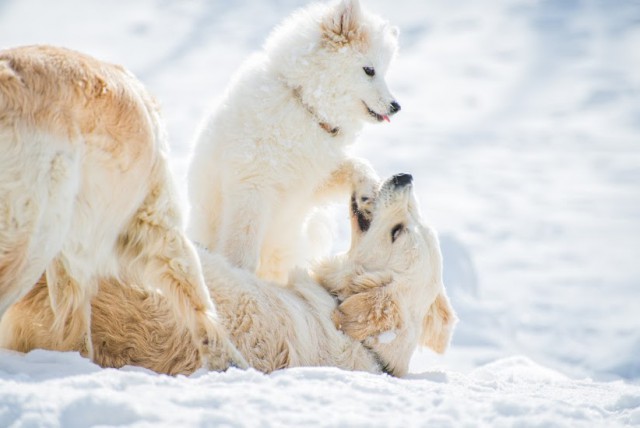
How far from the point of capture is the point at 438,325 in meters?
5.56

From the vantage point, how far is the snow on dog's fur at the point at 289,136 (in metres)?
6.13

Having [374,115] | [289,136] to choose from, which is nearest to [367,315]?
[289,136]

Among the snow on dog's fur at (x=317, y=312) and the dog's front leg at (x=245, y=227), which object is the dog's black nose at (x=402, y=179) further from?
the dog's front leg at (x=245, y=227)

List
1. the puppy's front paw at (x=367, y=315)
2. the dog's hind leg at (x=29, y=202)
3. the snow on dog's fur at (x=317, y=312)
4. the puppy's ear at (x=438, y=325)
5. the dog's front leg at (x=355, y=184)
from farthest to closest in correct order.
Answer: the dog's front leg at (x=355, y=184) < the puppy's ear at (x=438, y=325) < the puppy's front paw at (x=367, y=315) < the snow on dog's fur at (x=317, y=312) < the dog's hind leg at (x=29, y=202)

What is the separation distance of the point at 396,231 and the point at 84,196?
2837 millimetres

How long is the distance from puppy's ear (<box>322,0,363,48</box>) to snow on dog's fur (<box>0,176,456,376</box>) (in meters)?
1.62

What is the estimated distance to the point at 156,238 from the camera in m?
3.73

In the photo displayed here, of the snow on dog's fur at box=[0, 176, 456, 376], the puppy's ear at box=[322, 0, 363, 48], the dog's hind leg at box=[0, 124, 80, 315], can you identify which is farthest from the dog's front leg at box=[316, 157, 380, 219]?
the dog's hind leg at box=[0, 124, 80, 315]

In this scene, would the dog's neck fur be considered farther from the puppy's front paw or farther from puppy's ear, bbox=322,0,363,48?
the puppy's front paw

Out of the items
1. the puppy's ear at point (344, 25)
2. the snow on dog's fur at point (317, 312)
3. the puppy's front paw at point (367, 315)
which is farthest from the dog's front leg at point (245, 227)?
the puppy's ear at point (344, 25)

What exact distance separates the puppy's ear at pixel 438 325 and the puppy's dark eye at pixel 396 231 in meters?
0.56

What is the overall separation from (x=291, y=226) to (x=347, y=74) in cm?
152

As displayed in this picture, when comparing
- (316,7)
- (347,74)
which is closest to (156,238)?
(347,74)

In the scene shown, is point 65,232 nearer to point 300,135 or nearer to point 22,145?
point 22,145
